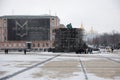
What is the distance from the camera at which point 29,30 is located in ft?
465

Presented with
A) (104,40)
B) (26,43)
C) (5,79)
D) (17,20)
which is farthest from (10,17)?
(5,79)

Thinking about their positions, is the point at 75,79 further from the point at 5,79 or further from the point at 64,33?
the point at 64,33

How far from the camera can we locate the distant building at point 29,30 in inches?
5487

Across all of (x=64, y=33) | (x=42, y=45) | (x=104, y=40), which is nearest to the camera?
(x=64, y=33)

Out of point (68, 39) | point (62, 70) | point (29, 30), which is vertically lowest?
point (62, 70)

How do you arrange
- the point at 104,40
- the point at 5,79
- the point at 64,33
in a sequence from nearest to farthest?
the point at 5,79 < the point at 64,33 < the point at 104,40

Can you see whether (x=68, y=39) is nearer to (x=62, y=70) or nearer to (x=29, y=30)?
(x=29, y=30)

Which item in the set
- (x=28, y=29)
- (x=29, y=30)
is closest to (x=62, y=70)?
(x=29, y=30)

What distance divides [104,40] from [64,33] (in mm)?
80579

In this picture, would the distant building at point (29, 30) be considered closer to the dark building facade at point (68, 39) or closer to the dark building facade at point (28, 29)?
the dark building facade at point (28, 29)

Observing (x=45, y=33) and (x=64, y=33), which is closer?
(x=64, y=33)

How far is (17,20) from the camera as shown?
466 ft

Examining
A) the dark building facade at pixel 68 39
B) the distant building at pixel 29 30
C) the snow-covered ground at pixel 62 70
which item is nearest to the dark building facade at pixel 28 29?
the distant building at pixel 29 30

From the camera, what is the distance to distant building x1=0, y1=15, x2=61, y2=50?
139 metres
